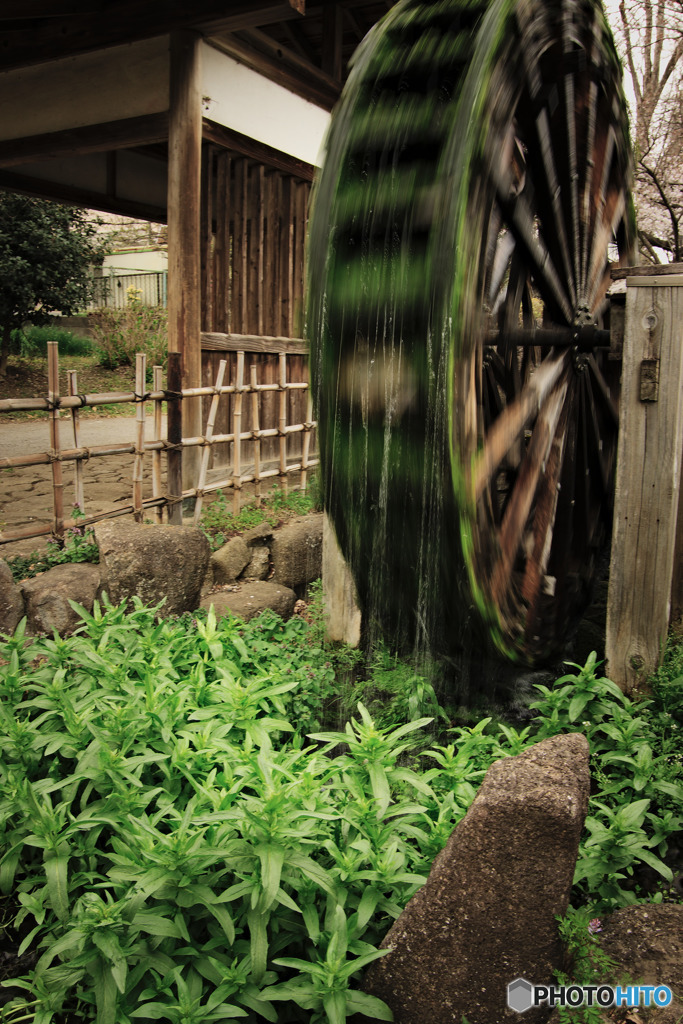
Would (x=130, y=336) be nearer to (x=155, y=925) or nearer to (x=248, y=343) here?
(x=248, y=343)

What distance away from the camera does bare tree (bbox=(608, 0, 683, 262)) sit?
10.4 m

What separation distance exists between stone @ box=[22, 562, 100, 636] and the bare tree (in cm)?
793

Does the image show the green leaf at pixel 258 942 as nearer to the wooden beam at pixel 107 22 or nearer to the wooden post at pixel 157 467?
the wooden post at pixel 157 467

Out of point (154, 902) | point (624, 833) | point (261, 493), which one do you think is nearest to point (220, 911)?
point (154, 902)

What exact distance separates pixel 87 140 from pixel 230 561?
4.14m

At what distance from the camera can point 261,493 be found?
6449 mm

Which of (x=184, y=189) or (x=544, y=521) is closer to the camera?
(x=544, y=521)

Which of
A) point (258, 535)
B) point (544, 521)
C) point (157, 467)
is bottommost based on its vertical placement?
point (258, 535)

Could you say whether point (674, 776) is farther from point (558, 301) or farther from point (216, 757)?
point (558, 301)

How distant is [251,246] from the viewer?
6.91 m

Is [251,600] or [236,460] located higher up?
[236,460]

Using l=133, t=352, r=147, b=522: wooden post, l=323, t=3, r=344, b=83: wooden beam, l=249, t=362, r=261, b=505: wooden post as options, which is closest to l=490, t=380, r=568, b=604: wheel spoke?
l=133, t=352, r=147, b=522: wooden post

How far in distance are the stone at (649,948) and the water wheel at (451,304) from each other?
1266mm

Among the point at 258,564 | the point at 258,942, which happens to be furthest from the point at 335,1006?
the point at 258,564
